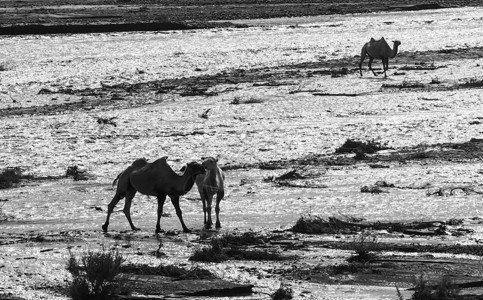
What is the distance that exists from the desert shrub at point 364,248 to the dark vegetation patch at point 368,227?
2.32 feet

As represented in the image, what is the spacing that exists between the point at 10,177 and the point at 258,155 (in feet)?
13.2

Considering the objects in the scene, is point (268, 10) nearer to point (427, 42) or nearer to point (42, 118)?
point (427, 42)

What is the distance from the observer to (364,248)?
32.8ft

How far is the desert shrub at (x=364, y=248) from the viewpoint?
991 cm

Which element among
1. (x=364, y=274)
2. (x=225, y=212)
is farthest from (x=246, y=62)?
(x=364, y=274)

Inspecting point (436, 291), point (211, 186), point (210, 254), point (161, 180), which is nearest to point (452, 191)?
point (211, 186)

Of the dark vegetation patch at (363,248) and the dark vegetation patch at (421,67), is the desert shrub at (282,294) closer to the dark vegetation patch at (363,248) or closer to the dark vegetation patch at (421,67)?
the dark vegetation patch at (363,248)

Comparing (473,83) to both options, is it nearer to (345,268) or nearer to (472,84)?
(472,84)

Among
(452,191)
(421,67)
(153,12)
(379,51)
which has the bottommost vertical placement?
(153,12)

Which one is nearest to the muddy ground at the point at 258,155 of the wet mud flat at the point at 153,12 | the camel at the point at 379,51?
the camel at the point at 379,51

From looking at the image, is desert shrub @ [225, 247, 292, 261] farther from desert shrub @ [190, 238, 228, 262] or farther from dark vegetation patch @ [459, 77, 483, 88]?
dark vegetation patch @ [459, 77, 483, 88]

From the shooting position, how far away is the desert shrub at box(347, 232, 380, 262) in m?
9.91

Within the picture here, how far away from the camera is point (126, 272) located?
9.42 meters

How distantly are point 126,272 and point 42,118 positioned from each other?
11.2 metres
